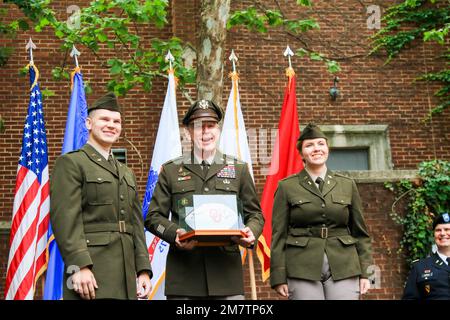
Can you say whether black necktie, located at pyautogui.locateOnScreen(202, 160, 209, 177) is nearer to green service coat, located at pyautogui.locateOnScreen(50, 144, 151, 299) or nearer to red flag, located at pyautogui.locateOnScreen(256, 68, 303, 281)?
green service coat, located at pyautogui.locateOnScreen(50, 144, 151, 299)

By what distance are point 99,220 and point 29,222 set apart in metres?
3.25

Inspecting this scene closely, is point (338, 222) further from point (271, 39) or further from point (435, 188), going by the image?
point (271, 39)

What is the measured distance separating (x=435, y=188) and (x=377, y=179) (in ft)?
2.76

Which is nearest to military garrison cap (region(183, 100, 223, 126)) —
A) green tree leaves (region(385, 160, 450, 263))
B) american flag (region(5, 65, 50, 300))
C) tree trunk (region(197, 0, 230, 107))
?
american flag (region(5, 65, 50, 300))

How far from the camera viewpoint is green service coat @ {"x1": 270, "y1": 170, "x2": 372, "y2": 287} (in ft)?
18.0

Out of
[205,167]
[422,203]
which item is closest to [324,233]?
[205,167]

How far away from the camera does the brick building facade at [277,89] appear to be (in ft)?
40.2

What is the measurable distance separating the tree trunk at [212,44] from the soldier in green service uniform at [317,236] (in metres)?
3.41

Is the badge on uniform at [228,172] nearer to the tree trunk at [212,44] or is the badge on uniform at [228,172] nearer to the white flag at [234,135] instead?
the white flag at [234,135]

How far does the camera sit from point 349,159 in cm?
1295

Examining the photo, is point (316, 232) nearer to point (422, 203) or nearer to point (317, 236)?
point (317, 236)

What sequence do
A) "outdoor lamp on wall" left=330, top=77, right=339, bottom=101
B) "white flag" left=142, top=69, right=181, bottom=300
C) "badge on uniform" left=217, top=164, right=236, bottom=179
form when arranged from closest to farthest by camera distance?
1. "badge on uniform" left=217, top=164, right=236, bottom=179
2. "white flag" left=142, top=69, right=181, bottom=300
3. "outdoor lamp on wall" left=330, top=77, right=339, bottom=101

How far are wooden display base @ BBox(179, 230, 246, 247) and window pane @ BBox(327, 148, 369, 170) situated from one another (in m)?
7.98
